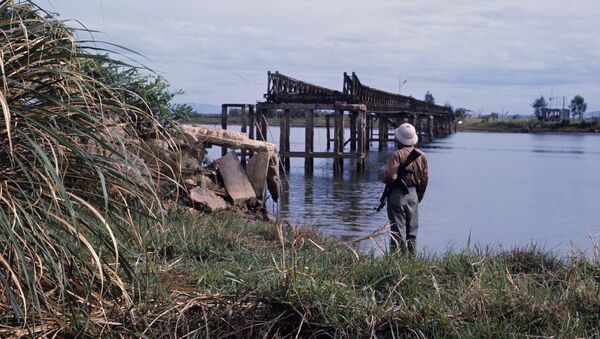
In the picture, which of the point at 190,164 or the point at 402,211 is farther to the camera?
the point at 190,164

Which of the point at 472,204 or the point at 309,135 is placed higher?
the point at 309,135

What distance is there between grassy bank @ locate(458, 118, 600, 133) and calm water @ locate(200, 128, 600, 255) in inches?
2464

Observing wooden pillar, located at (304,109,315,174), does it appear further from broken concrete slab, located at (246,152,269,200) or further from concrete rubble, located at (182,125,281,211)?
broken concrete slab, located at (246,152,269,200)

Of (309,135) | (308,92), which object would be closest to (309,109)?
(309,135)

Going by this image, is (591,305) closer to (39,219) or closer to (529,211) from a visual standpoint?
(39,219)

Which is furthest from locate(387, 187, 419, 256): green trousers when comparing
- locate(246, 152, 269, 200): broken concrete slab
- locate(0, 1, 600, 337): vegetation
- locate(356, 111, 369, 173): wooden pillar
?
locate(356, 111, 369, 173): wooden pillar

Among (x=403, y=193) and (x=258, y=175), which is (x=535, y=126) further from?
(x=403, y=193)

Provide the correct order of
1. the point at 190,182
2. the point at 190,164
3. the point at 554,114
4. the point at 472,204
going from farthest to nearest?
the point at 554,114 → the point at 472,204 → the point at 190,164 → the point at 190,182

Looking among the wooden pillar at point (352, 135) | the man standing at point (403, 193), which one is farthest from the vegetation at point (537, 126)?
the man standing at point (403, 193)

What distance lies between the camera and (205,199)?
1154 cm

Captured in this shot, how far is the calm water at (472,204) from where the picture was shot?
14938 millimetres

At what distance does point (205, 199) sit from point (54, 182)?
306 inches

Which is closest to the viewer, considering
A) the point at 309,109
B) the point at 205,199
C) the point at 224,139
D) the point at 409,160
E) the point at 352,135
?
the point at 409,160

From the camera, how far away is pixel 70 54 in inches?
167
